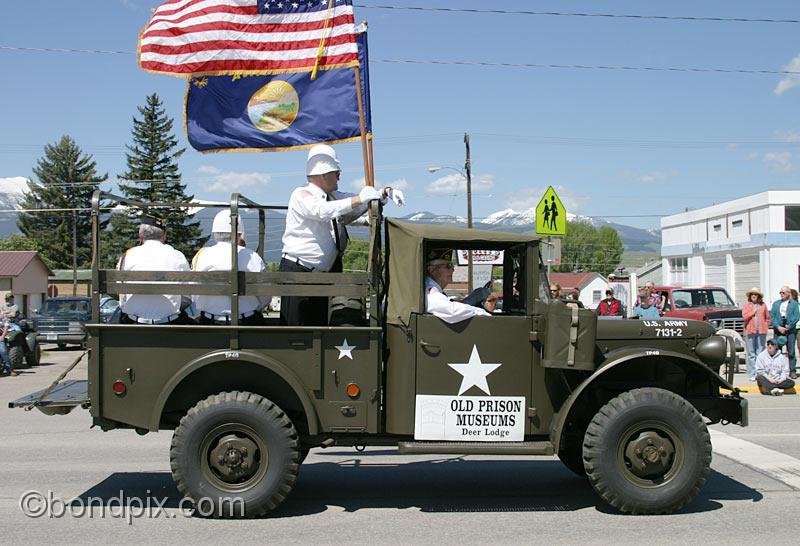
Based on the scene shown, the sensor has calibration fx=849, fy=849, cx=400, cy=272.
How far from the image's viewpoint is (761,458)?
8.27 metres

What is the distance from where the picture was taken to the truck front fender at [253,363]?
19.8 ft

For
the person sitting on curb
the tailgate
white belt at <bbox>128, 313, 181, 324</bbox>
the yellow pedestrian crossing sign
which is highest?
the yellow pedestrian crossing sign

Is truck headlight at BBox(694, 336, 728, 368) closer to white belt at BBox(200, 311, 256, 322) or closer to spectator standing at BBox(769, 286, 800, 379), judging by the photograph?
white belt at BBox(200, 311, 256, 322)

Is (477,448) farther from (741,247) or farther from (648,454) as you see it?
(741,247)

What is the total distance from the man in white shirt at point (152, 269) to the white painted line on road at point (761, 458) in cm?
525

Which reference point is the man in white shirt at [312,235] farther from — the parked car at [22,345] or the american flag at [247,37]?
the parked car at [22,345]

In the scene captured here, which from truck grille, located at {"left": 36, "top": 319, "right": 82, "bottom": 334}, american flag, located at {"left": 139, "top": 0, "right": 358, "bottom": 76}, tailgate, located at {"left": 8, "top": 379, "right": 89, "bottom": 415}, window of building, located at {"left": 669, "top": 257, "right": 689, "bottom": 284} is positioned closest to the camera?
tailgate, located at {"left": 8, "top": 379, "right": 89, "bottom": 415}

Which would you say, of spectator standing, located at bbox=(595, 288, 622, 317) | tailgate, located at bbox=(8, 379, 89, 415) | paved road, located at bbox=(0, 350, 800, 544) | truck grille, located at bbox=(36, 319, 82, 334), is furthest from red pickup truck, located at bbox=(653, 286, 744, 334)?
tailgate, located at bbox=(8, 379, 89, 415)

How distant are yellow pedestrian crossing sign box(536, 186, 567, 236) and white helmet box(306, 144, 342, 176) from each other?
28.1 feet

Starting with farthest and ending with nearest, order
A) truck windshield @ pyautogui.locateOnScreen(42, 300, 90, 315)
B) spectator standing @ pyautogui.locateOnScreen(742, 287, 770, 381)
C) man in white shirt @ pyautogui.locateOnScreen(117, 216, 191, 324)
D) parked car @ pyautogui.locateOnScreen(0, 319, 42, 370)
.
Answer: truck windshield @ pyautogui.locateOnScreen(42, 300, 90, 315) → parked car @ pyautogui.locateOnScreen(0, 319, 42, 370) → spectator standing @ pyautogui.locateOnScreen(742, 287, 770, 381) → man in white shirt @ pyautogui.locateOnScreen(117, 216, 191, 324)

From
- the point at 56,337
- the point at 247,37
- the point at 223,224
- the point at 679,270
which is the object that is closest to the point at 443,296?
the point at 223,224

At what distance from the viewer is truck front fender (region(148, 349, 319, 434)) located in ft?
19.8

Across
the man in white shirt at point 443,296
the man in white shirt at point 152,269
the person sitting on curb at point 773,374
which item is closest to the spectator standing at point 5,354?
the man in white shirt at point 152,269

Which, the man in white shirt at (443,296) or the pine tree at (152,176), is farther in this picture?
the pine tree at (152,176)
